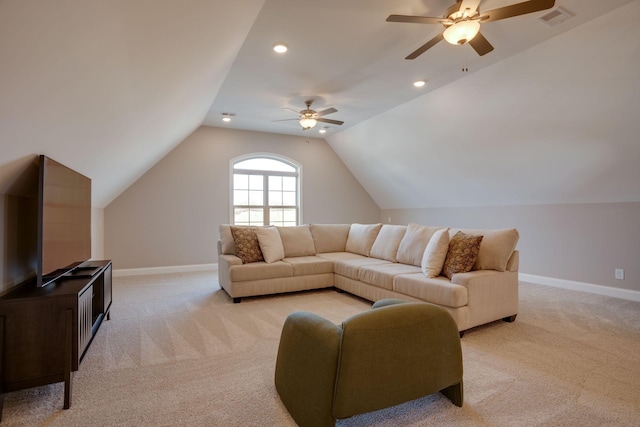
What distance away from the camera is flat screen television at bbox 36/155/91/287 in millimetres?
2049

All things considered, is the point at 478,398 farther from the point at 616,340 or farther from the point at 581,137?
the point at 581,137

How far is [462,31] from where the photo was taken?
2.47 metres

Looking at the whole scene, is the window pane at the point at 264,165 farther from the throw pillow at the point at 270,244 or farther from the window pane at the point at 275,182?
the throw pillow at the point at 270,244

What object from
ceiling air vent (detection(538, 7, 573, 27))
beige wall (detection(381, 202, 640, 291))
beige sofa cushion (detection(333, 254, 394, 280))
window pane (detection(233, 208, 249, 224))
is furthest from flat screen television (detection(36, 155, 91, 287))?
beige wall (detection(381, 202, 640, 291))

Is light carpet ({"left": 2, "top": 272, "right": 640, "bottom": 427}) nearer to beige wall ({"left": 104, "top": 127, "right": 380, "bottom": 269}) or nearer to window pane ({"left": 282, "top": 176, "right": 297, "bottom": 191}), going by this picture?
beige wall ({"left": 104, "top": 127, "right": 380, "bottom": 269})

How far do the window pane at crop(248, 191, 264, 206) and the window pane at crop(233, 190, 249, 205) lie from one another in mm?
87

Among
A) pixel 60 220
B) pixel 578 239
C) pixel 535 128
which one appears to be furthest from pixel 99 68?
pixel 578 239

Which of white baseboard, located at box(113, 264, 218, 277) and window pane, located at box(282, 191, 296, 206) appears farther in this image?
window pane, located at box(282, 191, 296, 206)

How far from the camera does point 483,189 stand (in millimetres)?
5527

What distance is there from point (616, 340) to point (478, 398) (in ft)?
5.78

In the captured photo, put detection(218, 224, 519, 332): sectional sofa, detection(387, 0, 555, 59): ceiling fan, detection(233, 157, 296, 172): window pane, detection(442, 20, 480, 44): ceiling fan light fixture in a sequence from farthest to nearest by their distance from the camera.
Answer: detection(233, 157, 296, 172): window pane
detection(218, 224, 519, 332): sectional sofa
detection(442, 20, 480, 44): ceiling fan light fixture
detection(387, 0, 555, 59): ceiling fan

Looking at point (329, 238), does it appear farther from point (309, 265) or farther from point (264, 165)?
point (264, 165)

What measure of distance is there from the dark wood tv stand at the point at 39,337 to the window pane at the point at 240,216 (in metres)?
4.66

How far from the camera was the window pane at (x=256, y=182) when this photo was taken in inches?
271
